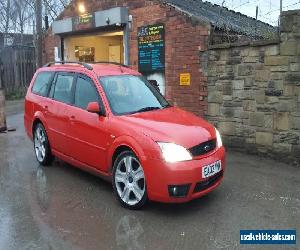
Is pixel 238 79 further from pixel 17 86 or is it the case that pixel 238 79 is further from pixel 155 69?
pixel 17 86

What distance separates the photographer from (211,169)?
5293 mm

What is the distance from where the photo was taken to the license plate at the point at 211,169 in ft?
16.9

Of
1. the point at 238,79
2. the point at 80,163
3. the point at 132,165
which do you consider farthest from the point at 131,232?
the point at 238,79

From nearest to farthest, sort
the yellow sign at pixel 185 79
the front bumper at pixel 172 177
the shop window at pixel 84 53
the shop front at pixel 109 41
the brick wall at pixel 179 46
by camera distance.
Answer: the front bumper at pixel 172 177 → the brick wall at pixel 179 46 → the yellow sign at pixel 185 79 → the shop front at pixel 109 41 → the shop window at pixel 84 53

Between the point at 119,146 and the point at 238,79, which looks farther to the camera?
the point at 238,79

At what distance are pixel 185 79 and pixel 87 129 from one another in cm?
418

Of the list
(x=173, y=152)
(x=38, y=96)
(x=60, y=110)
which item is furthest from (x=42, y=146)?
(x=173, y=152)

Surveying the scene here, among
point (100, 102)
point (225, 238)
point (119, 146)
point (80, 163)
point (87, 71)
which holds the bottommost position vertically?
point (225, 238)

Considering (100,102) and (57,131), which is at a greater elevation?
(100,102)

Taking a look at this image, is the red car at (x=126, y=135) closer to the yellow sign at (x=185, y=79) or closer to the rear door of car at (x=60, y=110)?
the rear door of car at (x=60, y=110)

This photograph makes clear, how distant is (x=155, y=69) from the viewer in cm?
1055

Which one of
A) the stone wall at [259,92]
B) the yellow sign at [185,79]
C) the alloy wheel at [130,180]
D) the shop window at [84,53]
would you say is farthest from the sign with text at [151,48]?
the alloy wheel at [130,180]

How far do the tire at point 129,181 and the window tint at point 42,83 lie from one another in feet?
8.76

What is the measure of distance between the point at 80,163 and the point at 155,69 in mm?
4707
